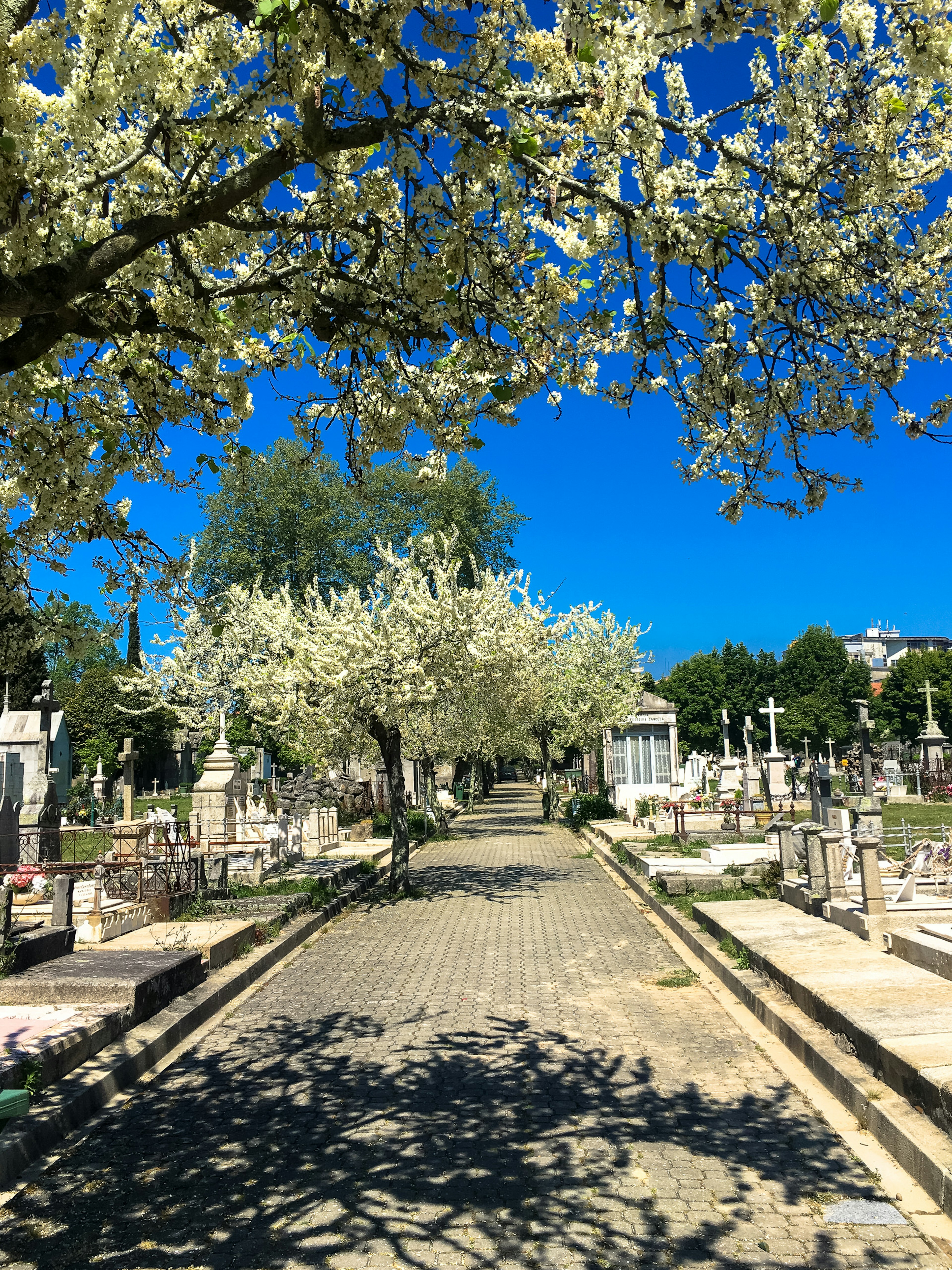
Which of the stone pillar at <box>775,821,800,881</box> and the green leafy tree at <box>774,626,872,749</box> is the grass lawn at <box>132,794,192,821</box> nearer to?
the stone pillar at <box>775,821,800,881</box>

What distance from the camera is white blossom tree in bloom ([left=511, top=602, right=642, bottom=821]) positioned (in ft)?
112

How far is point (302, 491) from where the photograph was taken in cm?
4603

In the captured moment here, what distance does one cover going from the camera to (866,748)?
74.7 ft

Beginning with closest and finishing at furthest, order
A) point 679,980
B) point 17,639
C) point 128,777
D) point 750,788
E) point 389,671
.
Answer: point 17,639 → point 679,980 → point 389,671 → point 128,777 → point 750,788

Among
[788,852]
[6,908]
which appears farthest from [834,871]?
[6,908]

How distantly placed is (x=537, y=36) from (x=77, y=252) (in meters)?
2.51

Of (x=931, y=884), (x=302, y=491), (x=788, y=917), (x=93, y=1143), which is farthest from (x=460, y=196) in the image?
(x=302, y=491)

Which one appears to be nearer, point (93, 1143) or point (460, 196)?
point (460, 196)

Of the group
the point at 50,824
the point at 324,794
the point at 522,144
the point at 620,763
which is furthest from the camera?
the point at 620,763

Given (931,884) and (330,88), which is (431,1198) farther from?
(931,884)

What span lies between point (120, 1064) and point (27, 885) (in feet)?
32.1

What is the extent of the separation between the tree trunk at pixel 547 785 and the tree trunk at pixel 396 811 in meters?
19.6

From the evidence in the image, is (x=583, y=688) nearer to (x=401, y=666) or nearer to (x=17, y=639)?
(x=401, y=666)

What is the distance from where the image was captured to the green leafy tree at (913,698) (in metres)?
66.9
